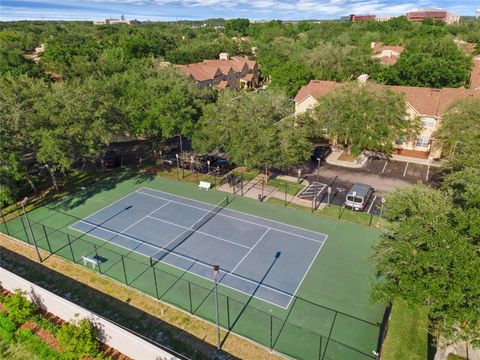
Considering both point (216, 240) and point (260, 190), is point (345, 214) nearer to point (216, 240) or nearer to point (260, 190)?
point (260, 190)

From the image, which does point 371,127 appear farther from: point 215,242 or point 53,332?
point 53,332

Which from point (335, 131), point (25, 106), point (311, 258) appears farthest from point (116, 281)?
point (335, 131)

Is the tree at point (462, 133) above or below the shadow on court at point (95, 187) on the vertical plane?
above

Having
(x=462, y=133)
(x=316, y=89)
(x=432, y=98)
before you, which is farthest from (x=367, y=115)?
(x=316, y=89)

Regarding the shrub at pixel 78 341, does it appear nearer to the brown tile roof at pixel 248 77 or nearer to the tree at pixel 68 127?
the tree at pixel 68 127

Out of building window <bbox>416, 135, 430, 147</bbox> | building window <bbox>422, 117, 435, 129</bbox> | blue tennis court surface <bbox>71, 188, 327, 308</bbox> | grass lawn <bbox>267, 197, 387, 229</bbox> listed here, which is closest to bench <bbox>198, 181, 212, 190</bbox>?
blue tennis court surface <bbox>71, 188, 327, 308</bbox>

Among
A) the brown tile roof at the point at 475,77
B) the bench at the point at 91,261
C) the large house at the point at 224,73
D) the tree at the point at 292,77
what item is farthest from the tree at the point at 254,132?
the brown tile roof at the point at 475,77
